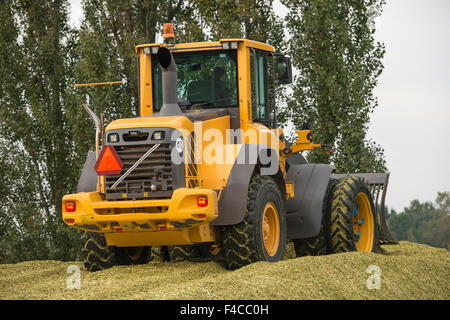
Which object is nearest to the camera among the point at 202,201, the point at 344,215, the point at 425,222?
the point at 202,201

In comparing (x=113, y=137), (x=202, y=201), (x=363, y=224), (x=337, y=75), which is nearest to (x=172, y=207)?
(x=202, y=201)

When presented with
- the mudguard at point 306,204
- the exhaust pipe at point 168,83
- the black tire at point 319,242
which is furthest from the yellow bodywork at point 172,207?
the black tire at point 319,242

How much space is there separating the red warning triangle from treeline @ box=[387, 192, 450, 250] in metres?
68.0

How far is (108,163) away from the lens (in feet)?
27.9

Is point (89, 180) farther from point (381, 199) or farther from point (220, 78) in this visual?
point (381, 199)

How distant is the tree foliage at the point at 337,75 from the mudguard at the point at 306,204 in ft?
20.6

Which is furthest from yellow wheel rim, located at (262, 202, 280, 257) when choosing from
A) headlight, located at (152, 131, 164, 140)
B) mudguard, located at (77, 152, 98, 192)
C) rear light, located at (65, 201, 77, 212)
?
rear light, located at (65, 201, 77, 212)

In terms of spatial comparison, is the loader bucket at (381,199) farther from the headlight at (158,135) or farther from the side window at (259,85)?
the headlight at (158,135)

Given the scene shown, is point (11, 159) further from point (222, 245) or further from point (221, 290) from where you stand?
point (221, 290)

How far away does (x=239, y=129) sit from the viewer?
9688 mm

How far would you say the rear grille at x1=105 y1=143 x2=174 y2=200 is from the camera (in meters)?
8.33

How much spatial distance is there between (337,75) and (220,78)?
8057mm
